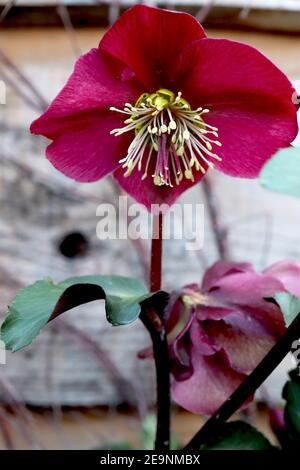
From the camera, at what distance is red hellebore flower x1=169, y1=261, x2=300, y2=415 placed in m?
0.36

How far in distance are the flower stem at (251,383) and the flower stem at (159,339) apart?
0.02 metres

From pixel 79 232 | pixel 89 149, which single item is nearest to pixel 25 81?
pixel 79 232

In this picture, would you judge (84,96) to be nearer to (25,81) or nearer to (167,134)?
(167,134)

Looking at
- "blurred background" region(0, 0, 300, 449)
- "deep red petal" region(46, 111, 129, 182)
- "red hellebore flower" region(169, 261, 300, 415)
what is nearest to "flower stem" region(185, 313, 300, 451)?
"red hellebore flower" region(169, 261, 300, 415)

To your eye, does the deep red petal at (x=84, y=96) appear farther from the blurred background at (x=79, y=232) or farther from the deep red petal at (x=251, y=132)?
the blurred background at (x=79, y=232)

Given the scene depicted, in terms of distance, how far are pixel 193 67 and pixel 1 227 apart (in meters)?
0.46

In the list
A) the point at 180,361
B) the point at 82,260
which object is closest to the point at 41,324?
the point at 180,361

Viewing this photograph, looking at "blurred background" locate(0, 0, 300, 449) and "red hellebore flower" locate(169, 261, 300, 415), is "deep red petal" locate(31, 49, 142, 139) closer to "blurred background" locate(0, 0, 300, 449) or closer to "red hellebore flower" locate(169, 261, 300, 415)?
"red hellebore flower" locate(169, 261, 300, 415)

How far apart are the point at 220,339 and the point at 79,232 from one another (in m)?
0.40

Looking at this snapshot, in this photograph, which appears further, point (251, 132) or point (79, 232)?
point (79, 232)

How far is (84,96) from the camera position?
0.33 metres

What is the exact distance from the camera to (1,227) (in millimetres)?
739

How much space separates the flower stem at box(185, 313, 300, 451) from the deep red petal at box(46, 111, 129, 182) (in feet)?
0.42

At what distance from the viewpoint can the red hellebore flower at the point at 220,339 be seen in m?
0.36
